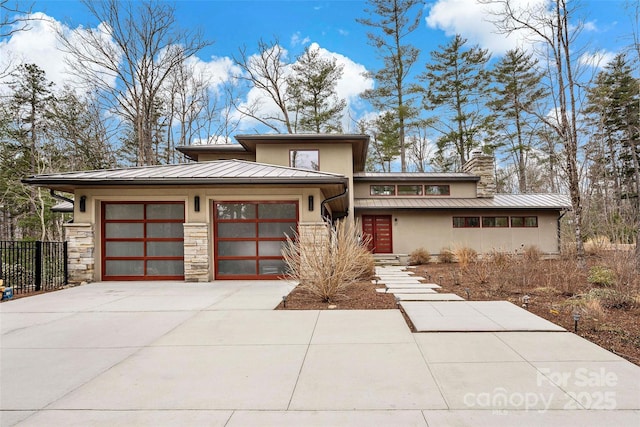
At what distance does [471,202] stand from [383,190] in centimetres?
427

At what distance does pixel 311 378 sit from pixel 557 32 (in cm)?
1217

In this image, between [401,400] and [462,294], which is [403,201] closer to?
[462,294]

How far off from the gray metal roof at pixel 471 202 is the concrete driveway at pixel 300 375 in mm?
10864

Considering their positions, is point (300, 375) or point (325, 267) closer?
point (300, 375)

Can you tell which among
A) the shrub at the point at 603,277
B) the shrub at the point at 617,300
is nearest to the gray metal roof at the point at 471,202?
the shrub at the point at 603,277

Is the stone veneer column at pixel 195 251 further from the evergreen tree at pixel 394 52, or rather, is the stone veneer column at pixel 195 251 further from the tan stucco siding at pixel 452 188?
the evergreen tree at pixel 394 52

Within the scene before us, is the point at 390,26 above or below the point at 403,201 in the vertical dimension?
above

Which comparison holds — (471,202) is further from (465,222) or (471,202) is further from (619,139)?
(619,139)

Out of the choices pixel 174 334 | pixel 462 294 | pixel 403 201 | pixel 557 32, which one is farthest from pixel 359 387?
pixel 403 201

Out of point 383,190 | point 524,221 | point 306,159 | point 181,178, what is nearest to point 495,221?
point 524,221

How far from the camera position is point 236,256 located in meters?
8.95

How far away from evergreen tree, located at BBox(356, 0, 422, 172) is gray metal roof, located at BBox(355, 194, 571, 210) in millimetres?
7322

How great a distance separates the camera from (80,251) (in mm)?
8625

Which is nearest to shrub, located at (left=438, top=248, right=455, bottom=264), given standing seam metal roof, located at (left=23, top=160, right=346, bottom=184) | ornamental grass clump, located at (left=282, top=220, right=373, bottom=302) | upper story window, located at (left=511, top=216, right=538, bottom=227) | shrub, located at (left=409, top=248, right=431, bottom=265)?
shrub, located at (left=409, top=248, right=431, bottom=265)
